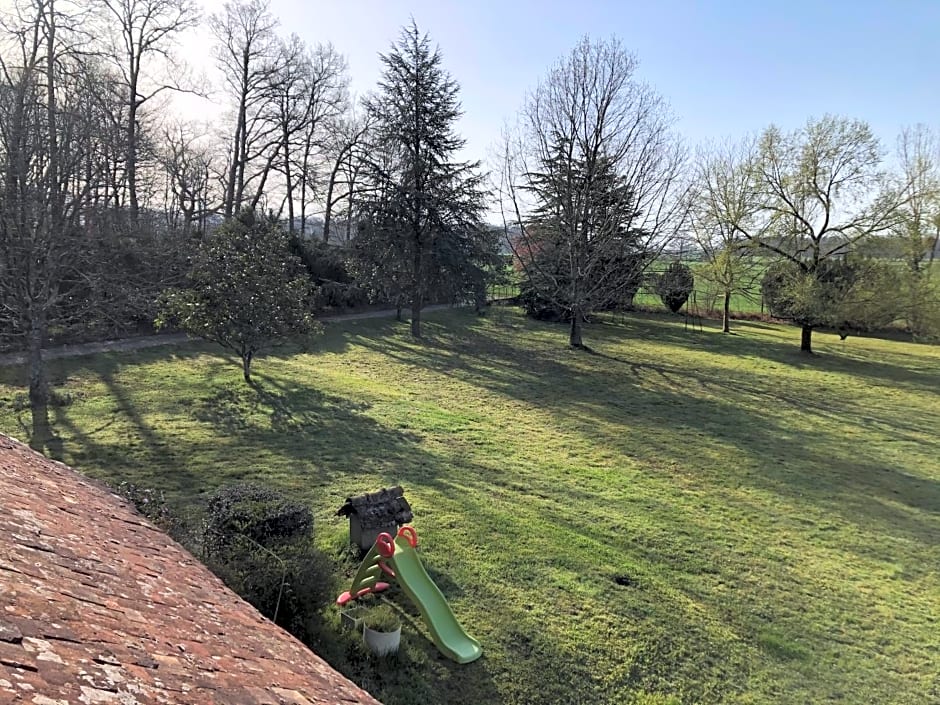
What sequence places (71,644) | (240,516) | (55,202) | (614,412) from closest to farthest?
(71,644), (240,516), (55,202), (614,412)

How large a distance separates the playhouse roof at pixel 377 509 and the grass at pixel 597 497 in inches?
20.2

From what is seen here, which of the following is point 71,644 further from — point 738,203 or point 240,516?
point 738,203

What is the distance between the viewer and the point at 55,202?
9.69 meters

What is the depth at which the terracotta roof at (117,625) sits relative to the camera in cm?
165

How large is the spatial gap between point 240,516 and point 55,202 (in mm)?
7879

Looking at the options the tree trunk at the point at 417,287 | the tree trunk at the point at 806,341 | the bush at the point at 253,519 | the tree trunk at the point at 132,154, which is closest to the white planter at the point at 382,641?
the bush at the point at 253,519

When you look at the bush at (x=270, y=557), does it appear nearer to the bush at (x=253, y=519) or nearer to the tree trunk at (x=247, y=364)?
the bush at (x=253, y=519)

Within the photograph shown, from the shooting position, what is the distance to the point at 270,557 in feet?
15.3

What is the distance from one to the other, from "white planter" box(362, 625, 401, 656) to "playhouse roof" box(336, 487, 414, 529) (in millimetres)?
1529

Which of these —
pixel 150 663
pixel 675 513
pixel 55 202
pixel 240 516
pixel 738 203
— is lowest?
pixel 675 513

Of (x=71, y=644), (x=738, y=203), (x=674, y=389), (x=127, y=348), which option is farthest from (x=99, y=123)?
(x=738, y=203)

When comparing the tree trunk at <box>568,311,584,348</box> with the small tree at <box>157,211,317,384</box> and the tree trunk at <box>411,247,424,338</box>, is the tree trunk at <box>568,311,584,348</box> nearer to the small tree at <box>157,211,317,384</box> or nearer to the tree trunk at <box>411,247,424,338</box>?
the tree trunk at <box>411,247,424,338</box>

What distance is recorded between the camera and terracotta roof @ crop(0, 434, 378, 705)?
1.65 meters

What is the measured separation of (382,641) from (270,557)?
1.14m
